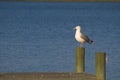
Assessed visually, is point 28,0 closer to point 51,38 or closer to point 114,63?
point 51,38

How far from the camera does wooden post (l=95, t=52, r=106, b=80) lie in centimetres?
1620

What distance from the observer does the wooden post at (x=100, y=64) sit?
16203mm

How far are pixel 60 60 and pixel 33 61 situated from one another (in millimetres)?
997

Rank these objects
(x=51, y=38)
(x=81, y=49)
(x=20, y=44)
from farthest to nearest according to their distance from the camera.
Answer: (x=51, y=38), (x=20, y=44), (x=81, y=49)

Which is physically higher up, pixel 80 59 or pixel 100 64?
pixel 80 59

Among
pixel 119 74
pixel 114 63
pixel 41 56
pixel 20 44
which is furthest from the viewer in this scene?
pixel 20 44

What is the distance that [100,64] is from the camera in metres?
16.3

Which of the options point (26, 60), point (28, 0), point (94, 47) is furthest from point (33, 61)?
point (28, 0)

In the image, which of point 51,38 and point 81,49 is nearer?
point 81,49

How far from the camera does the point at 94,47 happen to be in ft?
108

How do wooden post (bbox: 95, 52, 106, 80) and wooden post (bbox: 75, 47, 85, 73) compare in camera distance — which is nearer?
wooden post (bbox: 95, 52, 106, 80)

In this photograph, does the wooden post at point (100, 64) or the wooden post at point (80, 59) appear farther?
the wooden post at point (80, 59)

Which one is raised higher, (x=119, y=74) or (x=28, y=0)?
(x=28, y=0)

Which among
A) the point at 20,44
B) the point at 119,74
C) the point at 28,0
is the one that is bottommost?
the point at 119,74
